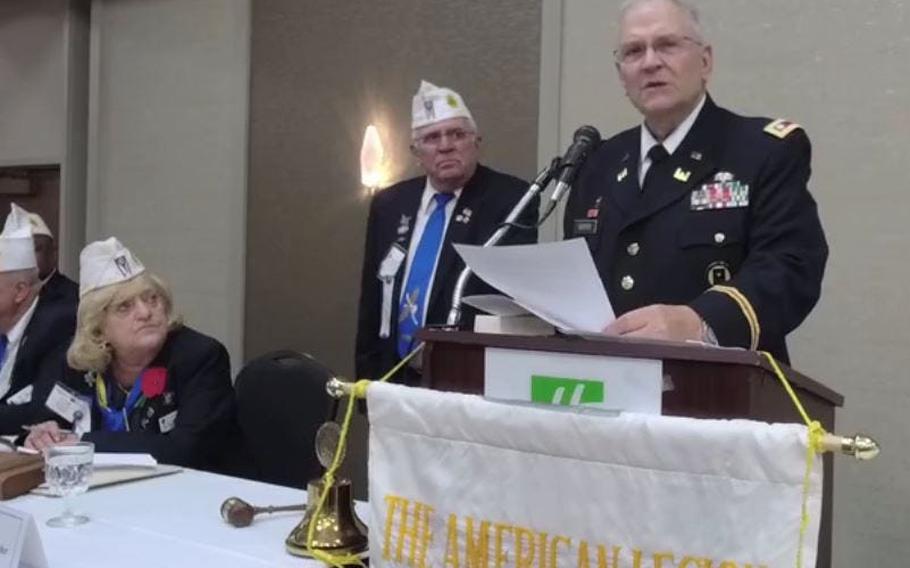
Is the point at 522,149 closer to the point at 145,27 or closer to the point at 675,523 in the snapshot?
the point at 145,27

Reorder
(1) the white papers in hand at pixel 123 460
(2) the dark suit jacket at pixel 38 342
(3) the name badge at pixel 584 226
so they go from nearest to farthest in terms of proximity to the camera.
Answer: (3) the name badge at pixel 584 226, (1) the white papers in hand at pixel 123 460, (2) the dark suit jacket at pixel 38 342

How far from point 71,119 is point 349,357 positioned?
200cm

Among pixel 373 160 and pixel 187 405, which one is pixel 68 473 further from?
pixel 373 160

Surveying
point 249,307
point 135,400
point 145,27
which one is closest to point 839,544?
point 135,400

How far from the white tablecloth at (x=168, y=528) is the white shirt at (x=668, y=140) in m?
0.73

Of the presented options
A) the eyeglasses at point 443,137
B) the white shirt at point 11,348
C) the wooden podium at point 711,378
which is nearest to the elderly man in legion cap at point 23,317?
the white shirt at point 11,348

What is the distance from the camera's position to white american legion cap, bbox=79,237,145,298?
2.45 metres

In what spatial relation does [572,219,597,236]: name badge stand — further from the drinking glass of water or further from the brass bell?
the drinking glass of water

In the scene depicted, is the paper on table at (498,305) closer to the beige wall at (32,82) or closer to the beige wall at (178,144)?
the beige wall at (178,144)

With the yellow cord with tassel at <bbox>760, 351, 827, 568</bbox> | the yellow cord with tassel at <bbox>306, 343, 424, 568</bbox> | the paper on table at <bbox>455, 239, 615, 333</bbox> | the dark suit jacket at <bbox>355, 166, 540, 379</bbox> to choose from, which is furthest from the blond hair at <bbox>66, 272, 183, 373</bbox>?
the yellow cord with tassel at <bbox>760, 351, 827, 568</bbox>

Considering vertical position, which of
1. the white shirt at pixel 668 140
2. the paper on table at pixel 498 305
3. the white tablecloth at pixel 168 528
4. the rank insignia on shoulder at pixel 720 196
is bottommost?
the white tablecloth at pixel 168 528

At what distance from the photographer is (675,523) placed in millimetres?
1011

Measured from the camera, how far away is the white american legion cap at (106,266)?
2447mm

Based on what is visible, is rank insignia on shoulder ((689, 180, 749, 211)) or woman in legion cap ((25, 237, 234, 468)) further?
woman in legion cap ((25, 237, 234, 468))
